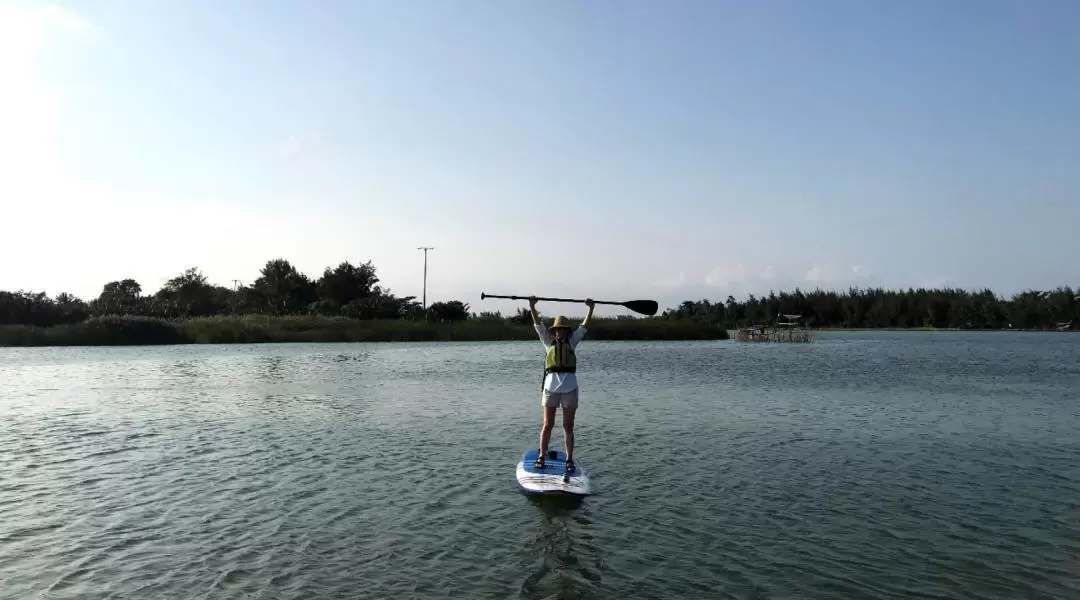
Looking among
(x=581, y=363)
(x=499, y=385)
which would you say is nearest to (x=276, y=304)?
(x=581, y=363)

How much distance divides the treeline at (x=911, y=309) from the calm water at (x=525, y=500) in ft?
451

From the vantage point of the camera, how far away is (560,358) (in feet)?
44.0

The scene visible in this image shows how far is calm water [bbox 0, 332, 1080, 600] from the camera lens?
8.97m

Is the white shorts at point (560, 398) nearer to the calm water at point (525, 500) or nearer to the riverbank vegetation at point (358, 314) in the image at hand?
the calm water at point (525, 500)

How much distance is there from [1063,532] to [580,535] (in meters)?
6.64

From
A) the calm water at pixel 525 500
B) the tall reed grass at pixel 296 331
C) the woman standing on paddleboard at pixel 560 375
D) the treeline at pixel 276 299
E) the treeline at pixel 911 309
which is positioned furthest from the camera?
the treeline at pixel 911 309

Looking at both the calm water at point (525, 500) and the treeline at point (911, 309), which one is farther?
the treeline at point (911, 309)

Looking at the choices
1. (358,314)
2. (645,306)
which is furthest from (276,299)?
(645,306)

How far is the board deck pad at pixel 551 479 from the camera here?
1275 cm

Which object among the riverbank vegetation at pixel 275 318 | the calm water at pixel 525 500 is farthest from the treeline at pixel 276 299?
the calm water at pixel 525 500

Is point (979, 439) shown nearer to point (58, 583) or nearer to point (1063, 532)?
point (1063, 532)

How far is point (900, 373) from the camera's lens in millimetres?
41656

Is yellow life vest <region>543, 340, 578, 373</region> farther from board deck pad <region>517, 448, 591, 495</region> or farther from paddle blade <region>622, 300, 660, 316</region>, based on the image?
paddle blade <region>622, 300, 660, 316</region>

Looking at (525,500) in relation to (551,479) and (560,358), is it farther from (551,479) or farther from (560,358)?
(560,358)
